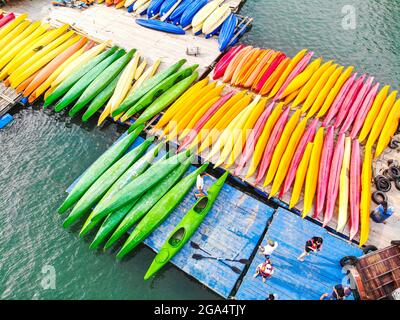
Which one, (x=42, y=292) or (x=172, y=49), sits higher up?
(x=172, y=49)

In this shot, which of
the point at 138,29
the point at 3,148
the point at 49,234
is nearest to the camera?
the point at 49,234

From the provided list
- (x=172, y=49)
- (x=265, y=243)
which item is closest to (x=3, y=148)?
(x=172, y=49)

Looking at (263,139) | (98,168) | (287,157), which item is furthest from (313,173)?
(98,168)

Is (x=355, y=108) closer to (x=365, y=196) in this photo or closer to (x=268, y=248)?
(x=365, y=196)

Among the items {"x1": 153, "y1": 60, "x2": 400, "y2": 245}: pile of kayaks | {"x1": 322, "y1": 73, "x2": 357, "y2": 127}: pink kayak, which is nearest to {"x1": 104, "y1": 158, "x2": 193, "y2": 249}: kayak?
{"x1": 153, "y1": 60, "x2": 400, "y2": 245}: pile of kayaks

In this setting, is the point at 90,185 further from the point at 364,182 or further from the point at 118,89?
the point at 364,182

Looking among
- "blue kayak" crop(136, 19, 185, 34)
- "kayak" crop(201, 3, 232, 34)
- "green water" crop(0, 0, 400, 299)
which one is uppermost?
"kayak" crop(201, 3, 232, 34)

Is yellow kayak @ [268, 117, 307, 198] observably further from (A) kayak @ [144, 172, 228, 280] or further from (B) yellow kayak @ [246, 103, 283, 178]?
(A) kayak @ [144, 172, 228, 280]
